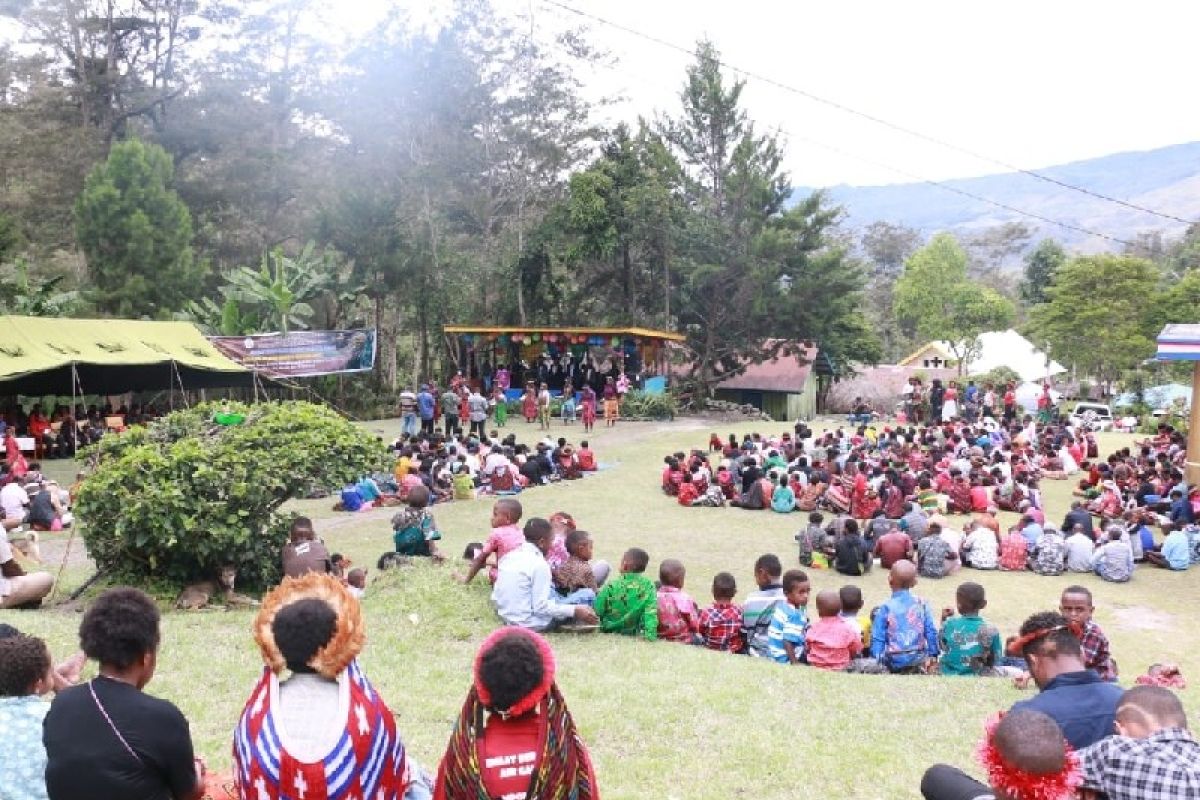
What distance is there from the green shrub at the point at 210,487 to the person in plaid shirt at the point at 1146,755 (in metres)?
7.55

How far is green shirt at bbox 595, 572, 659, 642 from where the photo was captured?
26.0ft

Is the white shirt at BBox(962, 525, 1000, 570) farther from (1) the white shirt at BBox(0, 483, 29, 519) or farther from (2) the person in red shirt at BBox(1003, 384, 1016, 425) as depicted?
(2) the person in red shirt at BBox(1003, 384, 1016, 425)

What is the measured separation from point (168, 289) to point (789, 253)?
2057 centimetres

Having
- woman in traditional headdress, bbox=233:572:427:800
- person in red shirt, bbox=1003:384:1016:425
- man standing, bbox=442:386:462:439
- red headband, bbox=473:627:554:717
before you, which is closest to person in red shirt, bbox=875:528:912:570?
red headband, bbox=473:627:554:717

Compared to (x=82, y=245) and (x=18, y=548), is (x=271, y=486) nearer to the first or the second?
(x=18, y=548)

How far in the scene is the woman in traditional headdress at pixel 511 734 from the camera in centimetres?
329

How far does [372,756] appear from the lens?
10.9ft

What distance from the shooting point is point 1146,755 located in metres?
3.20

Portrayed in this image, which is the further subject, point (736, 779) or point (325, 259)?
point (325, 259)

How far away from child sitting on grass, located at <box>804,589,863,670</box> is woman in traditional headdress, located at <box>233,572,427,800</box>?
16.2 feet

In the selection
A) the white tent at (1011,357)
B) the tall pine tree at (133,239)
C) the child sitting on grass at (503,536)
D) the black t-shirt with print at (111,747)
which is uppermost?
the tall pine tree at (133,239)

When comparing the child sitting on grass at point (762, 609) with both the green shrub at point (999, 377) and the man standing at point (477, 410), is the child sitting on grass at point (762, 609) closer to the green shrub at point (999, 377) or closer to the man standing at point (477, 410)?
the man standing at point (477, 410)

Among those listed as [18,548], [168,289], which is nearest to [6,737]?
[18,548]

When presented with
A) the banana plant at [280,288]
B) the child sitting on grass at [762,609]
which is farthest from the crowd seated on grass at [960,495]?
the banana plant at [280,288]
